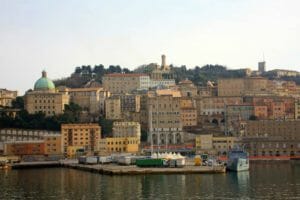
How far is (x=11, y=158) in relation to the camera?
5900 cm

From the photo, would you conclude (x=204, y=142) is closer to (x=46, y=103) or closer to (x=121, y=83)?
(x=46, y=103)

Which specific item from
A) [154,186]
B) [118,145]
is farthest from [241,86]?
[154,186]

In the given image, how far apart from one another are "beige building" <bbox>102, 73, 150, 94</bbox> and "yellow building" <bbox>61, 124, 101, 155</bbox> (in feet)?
78.1

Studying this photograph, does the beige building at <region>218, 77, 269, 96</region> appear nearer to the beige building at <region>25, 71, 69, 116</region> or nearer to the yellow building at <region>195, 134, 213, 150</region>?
the yellow building at <region>195, 134, 213, 150</region>

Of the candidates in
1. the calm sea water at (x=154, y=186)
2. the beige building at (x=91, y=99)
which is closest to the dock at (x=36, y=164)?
the calm sea water at (x=154, y=186)

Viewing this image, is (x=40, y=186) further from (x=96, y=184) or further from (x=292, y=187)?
(x=292, y=187)

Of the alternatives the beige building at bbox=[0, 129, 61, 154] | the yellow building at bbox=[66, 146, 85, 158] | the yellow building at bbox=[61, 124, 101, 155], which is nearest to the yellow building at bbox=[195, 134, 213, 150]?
the yellow building at bbox=[61, 124, 101, 155]

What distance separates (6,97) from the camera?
3282 inches

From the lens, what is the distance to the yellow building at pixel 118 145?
209 ft

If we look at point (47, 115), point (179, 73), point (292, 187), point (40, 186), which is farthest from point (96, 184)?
point (179, 73)

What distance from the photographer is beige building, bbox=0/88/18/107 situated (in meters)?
81.2

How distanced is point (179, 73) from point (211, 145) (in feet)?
141

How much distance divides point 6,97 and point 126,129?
22.8 m

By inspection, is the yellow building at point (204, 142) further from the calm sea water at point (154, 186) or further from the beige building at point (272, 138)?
the calm sea water at point (154, 186)
